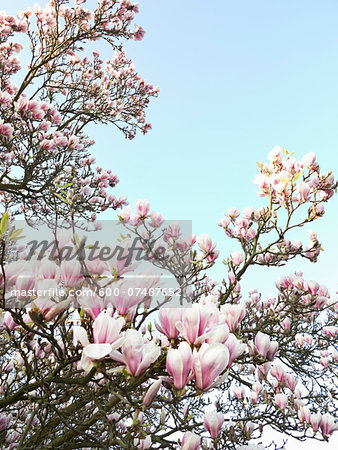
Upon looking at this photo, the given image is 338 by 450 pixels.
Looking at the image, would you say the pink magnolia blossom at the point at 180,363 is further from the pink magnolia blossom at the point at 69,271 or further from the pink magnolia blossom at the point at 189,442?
the pink magnolia blossom at the point at 189,442

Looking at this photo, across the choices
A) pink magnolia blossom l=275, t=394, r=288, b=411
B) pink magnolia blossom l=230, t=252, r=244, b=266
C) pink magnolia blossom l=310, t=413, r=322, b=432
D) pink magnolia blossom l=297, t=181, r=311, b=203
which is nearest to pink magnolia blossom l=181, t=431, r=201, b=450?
pink magnolia blossom l=275, t=394, r=288, b=411

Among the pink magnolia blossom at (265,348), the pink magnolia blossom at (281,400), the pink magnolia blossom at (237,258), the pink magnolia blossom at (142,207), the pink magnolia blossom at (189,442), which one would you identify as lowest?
the pink magnolia blossom at (281,400)

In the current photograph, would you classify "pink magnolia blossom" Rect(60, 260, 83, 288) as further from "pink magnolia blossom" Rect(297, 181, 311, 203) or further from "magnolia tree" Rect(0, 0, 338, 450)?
"pink magnolia blossom" Rect(297, 181, 311, 203)

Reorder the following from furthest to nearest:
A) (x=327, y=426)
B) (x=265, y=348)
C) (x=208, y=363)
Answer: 1. (x=327, y=426)
2. (x=265, y=348)
3. (x=208, y=363)

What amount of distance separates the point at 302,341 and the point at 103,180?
13.2 ft

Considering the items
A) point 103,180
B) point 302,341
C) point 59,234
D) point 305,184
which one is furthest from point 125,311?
point 103,180

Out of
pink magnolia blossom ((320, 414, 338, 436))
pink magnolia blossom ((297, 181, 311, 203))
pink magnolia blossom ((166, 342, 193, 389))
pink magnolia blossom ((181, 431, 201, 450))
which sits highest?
pink magnolia blossom ((297, 181, 311, 203))

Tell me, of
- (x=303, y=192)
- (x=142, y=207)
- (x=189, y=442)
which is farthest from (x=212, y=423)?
(x=303, y=192)

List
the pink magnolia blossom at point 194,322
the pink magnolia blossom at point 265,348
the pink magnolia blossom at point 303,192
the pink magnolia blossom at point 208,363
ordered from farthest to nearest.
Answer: the pink magnolia blossom at point 303,192, the pink magnolia blossom at point 265,348, the pink magnolia blossom at point 194,322, the pink magnolia blossom at point 208,363

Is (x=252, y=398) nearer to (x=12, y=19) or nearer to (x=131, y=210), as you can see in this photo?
(x=131, y=210)

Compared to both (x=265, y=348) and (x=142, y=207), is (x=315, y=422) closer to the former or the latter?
(x=265, y=348)

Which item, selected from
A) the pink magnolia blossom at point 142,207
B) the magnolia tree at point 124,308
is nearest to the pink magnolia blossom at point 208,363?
the magnolia tree at point 124,308

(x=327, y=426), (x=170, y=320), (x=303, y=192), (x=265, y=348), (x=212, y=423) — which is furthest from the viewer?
(x=303, y=192)

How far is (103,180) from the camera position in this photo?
19.1 ft
